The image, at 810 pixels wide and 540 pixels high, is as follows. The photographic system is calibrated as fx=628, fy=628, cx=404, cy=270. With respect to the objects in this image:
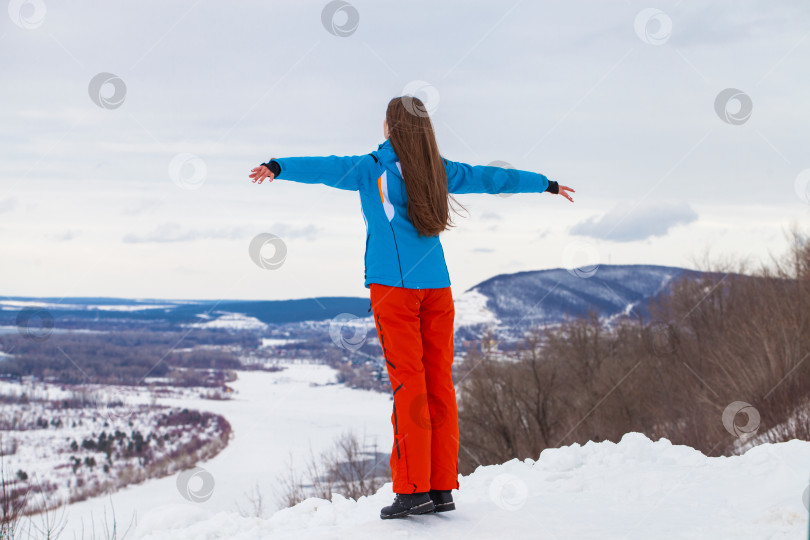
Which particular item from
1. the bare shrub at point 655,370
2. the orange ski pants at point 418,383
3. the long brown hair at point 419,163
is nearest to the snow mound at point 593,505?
the orange ski pants at point 418,383

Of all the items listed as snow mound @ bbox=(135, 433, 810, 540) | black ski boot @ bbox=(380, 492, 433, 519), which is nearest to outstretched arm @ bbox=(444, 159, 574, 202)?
black ski boot @ bbox=(380, 492, 433, 519)

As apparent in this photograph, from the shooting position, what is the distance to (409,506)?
11.1 feet

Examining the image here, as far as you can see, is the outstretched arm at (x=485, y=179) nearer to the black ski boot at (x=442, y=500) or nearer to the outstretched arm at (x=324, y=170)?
the outstretched arm at (x=324, y=170)

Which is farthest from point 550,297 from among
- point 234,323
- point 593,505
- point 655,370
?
point 234,323

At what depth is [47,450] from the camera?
77688 mm

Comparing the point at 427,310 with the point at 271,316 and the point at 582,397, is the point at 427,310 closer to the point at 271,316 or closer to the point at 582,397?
the point at 582,397

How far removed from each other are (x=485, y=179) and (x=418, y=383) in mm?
1247

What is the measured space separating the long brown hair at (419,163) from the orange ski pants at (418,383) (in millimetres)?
419

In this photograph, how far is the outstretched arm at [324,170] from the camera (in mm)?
3131

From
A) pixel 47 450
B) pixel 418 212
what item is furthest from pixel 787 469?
pixel 47 450

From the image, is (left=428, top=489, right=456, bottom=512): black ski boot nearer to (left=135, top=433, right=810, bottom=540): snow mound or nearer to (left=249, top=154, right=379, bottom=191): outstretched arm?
(left=135, top=433, right=810, bottom=540): snow mound

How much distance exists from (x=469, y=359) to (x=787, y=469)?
113ft

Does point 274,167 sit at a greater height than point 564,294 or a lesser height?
lesser

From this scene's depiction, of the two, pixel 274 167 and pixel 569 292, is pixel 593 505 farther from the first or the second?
pixel 569 292
